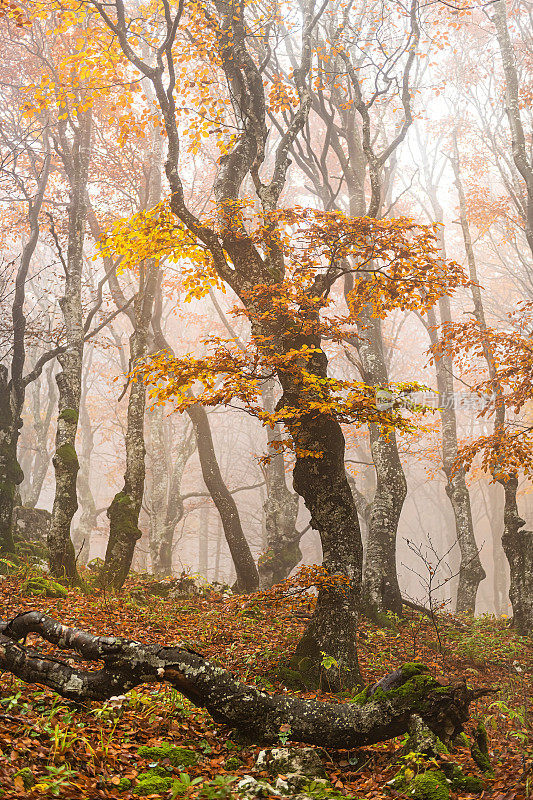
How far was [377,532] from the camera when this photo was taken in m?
11.7

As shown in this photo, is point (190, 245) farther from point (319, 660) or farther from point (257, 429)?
point (257, 429)

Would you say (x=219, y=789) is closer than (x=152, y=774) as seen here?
Yes

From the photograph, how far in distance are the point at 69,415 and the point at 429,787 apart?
8541 millimetres

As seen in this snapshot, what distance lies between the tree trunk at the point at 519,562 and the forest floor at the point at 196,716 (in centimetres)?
132

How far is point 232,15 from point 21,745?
35.2 ft

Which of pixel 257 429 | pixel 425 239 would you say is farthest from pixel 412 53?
pixel 257 429

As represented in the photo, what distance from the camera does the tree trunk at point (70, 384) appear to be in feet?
32.3

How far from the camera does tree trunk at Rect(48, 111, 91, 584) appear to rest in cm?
984

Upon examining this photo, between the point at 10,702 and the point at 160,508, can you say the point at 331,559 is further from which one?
the point at 160,508

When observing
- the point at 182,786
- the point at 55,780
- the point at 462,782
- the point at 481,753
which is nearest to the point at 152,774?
the point at 182,786

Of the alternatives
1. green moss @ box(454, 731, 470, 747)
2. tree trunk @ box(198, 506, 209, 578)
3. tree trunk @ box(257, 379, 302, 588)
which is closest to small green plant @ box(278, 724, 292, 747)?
green moss @ box(454, 731, 470, 747)

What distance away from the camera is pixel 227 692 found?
4.49m

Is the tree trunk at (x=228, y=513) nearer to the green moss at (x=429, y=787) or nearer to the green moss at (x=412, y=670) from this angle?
the green moss at (x=412, y=670)

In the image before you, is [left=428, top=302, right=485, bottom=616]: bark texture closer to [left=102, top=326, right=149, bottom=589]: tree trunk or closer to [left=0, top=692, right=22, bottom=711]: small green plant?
[left=102, top=326, right=149, bottom=589]: tree trunk
